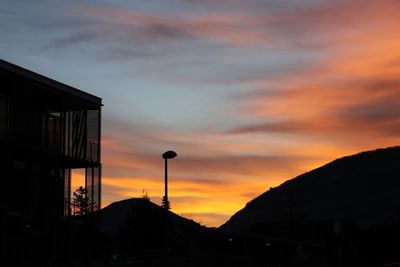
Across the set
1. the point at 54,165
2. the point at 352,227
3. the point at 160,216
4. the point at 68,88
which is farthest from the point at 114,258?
the point at 352,227

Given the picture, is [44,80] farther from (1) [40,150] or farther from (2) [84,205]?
(2) [84,205]

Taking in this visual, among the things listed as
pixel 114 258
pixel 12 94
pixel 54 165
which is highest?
pixel 12 94

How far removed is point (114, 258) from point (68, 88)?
848 cm

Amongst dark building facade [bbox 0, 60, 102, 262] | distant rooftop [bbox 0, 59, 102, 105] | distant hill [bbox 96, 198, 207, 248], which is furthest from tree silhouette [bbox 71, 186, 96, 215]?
distant hill [bbox 96, 198, 207, 248]

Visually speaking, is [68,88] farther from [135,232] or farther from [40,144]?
[135,232]

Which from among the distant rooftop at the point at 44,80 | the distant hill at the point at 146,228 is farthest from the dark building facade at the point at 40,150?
the distant hill at the point at 146,228

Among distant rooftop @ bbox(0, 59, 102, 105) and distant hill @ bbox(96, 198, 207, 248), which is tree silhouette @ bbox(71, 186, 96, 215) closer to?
distant rooftop @ bbox(0, 59, 102, 105)

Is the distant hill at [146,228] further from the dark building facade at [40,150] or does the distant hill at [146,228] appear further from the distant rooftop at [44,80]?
the distant rooftop at [44,80]

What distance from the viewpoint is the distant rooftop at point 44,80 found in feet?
118

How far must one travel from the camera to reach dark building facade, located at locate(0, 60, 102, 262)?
36.7 meters

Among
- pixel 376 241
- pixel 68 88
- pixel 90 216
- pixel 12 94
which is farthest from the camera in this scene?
pixel 376 241

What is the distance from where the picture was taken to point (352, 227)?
99500 millimetres

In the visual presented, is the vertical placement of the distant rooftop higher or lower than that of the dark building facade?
higher

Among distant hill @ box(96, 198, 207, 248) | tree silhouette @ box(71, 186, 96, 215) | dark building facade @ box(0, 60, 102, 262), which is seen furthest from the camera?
distant hill @ box(96, 198, 207, 248)
